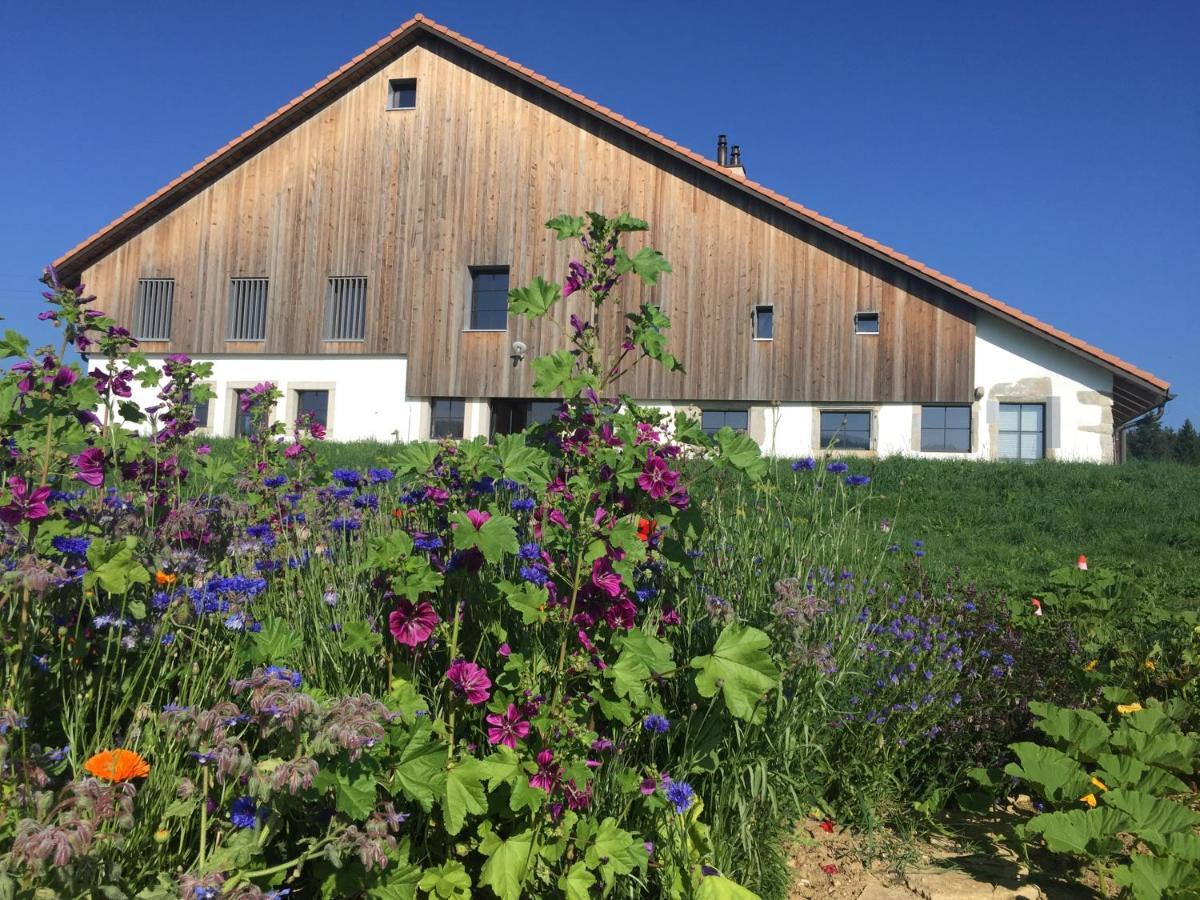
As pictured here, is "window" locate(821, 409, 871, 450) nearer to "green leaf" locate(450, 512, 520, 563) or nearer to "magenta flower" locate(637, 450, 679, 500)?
"magenta flower" locate(637, 450, 679, 500)

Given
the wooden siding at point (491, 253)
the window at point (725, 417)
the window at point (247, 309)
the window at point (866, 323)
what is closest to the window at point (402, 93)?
the wooden siding at point (491, 253)

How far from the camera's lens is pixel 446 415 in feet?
62.4

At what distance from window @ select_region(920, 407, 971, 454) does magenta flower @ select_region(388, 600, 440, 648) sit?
54.0 ft

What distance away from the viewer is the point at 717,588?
3.51 m

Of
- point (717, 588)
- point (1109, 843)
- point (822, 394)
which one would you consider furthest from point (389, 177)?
point (1109, 843)

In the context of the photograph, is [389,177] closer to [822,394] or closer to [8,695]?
[822,394]

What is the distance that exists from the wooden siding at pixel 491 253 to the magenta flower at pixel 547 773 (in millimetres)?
14890

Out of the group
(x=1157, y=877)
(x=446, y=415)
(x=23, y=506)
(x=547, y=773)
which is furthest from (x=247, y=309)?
(x=1157, y=877)

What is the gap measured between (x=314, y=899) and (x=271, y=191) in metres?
20.1

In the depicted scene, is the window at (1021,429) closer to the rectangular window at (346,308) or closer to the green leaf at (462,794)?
the rectangular window at (346,308)

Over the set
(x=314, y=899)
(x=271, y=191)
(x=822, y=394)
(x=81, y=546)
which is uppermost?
(x=271, y=191)

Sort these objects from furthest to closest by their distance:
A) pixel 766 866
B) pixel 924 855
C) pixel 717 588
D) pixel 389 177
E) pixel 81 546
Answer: pixel 389 177 → pixel 717 588 → pixel 924 855 → pixel 766 866 → pixel 81 546

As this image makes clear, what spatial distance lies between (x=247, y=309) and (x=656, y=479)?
19435 millimetres

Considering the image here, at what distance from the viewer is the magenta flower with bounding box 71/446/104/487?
120 inches
